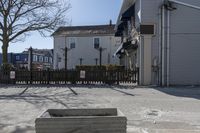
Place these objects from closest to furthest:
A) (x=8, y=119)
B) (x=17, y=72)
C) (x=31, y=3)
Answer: (x=8, y=119) < (x=17, y=72) < (x=31, y=3)

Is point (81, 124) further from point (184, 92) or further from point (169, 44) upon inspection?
point (169, 44)

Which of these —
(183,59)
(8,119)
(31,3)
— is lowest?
(8,119)

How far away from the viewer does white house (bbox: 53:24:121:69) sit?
197ft

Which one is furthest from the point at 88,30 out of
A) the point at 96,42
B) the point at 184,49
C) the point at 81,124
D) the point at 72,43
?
the point at 81,124

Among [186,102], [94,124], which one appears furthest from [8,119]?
[186,102]

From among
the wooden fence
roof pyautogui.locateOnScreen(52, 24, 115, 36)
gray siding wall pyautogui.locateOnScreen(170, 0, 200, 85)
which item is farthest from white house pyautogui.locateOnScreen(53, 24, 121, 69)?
gray siding wall pyautogui.locateOnScreen(170, 0, 200, 85)

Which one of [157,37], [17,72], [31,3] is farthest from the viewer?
[31,3]

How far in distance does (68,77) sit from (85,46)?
109 ft

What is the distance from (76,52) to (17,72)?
33141mm

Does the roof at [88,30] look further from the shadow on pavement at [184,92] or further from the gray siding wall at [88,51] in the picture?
the shadow on pavement at [184,92]

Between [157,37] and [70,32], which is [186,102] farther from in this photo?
[70,32]

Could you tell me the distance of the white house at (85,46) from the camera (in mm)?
60188

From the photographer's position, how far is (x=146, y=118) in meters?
11.8

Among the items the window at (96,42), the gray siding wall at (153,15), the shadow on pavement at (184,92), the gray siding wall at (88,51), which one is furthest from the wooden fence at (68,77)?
the window at (96,42)
